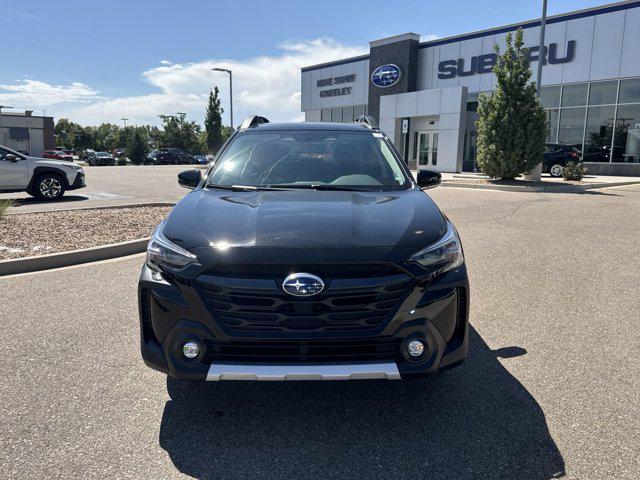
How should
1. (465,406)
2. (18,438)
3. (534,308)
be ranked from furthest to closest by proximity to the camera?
(534,308) < (465,406) < (18,438)

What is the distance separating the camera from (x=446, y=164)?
3161cm

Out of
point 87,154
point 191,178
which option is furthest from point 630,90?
point 87,154

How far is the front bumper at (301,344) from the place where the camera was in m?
2.59

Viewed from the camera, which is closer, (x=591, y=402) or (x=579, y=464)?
(x=579, y=464)

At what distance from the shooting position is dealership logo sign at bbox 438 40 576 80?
91.1 feet

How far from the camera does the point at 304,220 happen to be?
9.66ft

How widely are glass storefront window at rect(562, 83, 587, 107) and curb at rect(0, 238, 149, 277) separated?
27532mm

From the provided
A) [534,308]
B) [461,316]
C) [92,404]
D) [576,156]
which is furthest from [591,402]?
[576,156]

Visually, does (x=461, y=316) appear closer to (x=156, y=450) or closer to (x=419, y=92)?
(x=156, y=450)

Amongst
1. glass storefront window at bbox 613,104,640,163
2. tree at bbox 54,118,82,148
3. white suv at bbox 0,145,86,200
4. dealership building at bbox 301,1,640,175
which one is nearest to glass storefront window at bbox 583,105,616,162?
dealership building at bbox 301,1,640,175

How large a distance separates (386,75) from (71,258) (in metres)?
32.2

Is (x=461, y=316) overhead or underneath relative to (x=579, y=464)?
overhead

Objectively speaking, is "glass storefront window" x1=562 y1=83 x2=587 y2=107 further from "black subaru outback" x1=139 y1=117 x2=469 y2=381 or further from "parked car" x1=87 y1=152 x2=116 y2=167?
"parked car" x1=87 y1=152 x2=116 y2=167

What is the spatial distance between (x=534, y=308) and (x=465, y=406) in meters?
2.29
